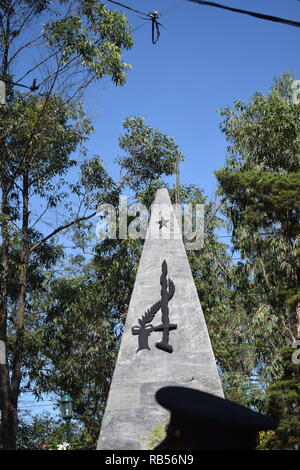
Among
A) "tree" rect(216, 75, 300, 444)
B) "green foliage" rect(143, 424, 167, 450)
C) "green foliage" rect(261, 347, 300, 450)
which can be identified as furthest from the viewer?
"tree" rect(216, 75, 300, 444)

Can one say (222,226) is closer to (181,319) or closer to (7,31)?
(7,31)

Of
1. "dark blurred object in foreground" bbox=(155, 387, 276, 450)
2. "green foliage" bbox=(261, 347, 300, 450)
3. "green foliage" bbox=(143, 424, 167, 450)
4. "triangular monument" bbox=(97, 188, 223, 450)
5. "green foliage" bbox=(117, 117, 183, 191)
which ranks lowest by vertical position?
"green foliage" bbox=(261, 347, 300, 450)

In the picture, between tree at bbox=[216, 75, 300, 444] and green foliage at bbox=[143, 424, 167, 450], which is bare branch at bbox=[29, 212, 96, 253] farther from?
green foliage at bbox=[143, 424, 167, 450]

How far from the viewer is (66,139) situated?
20094 mm

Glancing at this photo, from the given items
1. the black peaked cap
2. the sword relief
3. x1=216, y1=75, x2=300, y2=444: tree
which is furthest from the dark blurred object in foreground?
x1=216, y1=75, x2=300, y2=444: tree

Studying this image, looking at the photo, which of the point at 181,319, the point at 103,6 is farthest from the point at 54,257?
the point at 181,319

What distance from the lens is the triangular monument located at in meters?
11.9

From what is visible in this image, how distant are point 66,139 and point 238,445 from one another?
16.5 metres

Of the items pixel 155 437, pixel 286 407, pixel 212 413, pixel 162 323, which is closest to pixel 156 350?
pixel 162 323

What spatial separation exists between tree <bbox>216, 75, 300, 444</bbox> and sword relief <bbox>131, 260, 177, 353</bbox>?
235 inches

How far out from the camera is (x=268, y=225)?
792 inches

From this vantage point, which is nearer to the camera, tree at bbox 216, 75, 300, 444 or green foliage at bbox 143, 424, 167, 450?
green foliage at bbox 143, 424, 167, 450

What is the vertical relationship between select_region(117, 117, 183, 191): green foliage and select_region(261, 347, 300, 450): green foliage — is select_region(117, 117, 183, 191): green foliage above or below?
Result: above

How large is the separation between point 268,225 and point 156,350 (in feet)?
28.6
